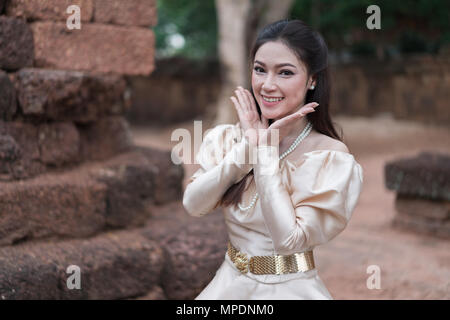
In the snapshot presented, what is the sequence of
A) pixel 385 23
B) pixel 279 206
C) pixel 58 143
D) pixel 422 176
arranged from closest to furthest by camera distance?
pixel 279 206, pixel 58 143, pixel 422 176, pixel 385 23

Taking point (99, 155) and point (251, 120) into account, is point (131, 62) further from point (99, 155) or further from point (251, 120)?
point (251, 120)

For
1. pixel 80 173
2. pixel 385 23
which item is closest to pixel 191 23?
pixel 385 23

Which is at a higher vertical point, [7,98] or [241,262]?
[7,98]

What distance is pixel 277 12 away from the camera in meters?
11.4

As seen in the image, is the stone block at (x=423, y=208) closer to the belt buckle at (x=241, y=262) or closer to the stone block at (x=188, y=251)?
the stone block at (x=188, y=251)

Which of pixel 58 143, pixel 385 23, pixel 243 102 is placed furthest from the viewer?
pixel 385 23

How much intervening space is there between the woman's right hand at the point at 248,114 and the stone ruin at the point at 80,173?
141 cm

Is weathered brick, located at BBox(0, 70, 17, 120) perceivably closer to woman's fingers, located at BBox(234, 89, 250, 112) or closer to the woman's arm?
woman's fingers, located at BBox(234, 89, 250, 112)

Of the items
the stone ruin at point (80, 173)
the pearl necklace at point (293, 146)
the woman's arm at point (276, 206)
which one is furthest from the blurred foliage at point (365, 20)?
the woman's arm at point (276, 206)

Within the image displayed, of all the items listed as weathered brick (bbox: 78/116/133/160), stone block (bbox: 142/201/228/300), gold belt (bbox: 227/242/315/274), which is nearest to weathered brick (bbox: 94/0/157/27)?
weathered brick (bbox: 78/116/133/160)

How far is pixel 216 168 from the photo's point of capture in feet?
6.58

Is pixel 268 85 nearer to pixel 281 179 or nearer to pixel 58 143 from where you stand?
pixel 281 179

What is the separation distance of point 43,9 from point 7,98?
0.59 metres

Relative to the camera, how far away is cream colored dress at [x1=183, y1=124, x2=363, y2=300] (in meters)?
1.85
